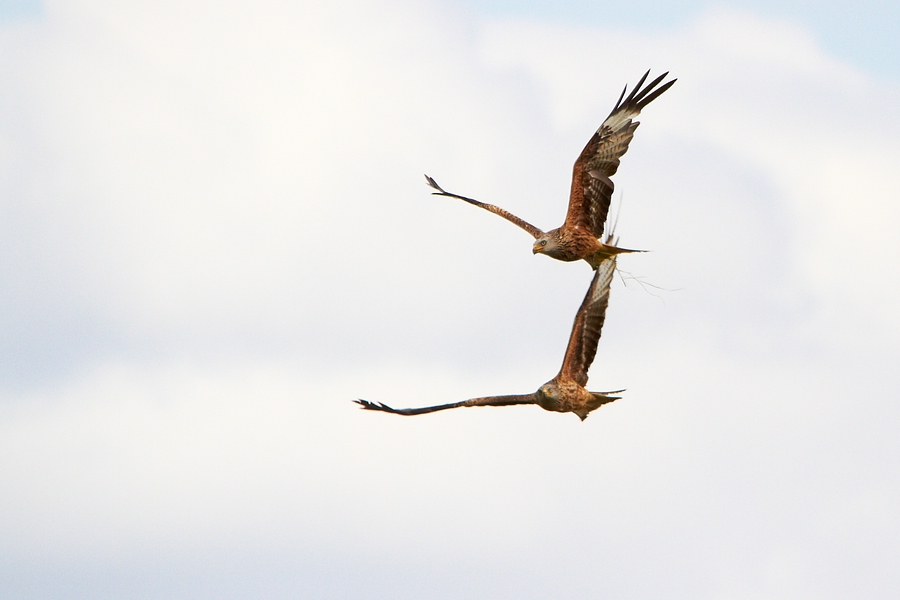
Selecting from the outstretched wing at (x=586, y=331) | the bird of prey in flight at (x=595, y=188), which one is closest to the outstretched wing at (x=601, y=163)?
the bird of prey in flight at (x=595, y=188)

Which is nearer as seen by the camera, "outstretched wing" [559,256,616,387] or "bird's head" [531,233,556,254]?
"outstretched wing" [559,256,616,387]

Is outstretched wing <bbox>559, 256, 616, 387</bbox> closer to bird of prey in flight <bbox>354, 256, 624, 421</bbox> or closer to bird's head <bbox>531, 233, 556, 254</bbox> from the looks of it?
bird of prey in flight <bbox>354, 256, 624, 421</bbox>

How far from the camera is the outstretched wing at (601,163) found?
55.4 feet

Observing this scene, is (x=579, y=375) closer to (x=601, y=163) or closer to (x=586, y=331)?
(x=586, y=331)

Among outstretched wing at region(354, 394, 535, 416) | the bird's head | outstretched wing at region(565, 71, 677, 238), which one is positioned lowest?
outstretched wing at region(354, 394, 535, 416)

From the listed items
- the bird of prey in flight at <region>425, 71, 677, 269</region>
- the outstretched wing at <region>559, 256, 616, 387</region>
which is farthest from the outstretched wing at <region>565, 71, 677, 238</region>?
the outstretched wing at <region>559, 256, 616, 387</region>

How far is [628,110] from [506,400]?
14.2 feet

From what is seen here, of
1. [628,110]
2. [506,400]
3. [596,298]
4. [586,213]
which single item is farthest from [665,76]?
[506,400]

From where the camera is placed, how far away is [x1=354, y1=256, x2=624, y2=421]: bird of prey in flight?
15.8 metres

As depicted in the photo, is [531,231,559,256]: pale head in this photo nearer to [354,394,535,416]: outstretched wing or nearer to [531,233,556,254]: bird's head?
[531,233,556,254]: bird's head

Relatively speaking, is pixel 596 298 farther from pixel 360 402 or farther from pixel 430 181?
pixel 430 181

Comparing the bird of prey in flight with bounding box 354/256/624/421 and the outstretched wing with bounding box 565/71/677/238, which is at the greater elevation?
the outstretched wing with bounding box 565/71/677/238

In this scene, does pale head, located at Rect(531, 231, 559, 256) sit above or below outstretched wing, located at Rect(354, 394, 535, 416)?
above

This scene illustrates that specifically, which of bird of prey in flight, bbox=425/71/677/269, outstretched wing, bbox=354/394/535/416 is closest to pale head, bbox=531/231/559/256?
bird of prey in flight, bbox=425/71/677/269
